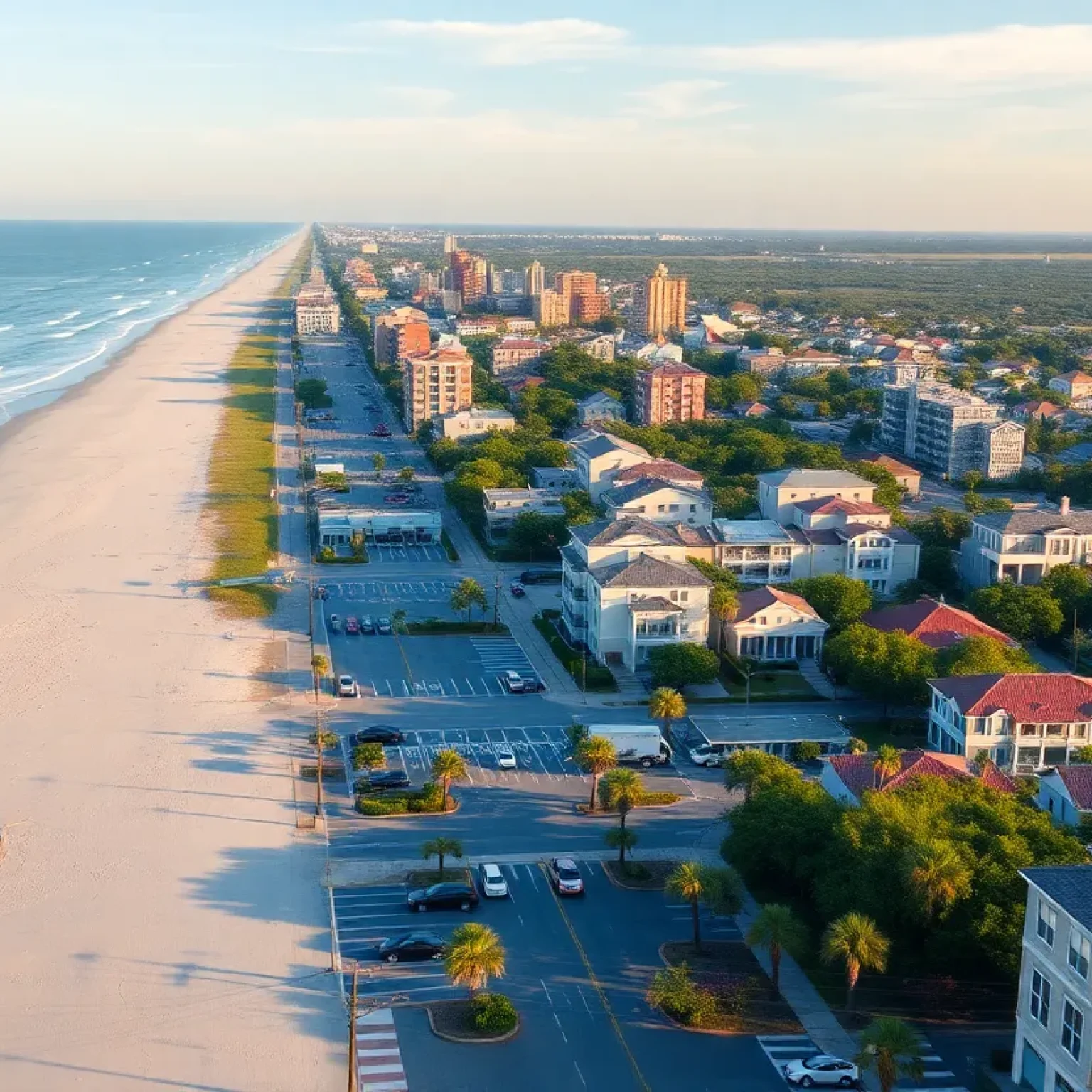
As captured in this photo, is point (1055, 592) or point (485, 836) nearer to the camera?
point (485, 836)

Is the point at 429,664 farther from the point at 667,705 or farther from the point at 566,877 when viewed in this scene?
the point at 566,877

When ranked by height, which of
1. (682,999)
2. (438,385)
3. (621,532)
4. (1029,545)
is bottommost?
(682,999)

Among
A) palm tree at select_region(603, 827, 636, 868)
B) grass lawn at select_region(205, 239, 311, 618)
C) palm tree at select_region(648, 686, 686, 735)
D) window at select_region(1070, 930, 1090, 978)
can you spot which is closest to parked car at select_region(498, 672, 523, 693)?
palm tree at select_region(648, 686, 686, 735)

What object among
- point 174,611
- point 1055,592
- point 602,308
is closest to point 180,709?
point 174,611

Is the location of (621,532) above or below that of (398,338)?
below

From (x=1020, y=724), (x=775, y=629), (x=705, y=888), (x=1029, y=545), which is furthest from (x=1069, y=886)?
(x=1029, y=545)

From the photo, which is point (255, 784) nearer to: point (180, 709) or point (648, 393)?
point (180, 709)
